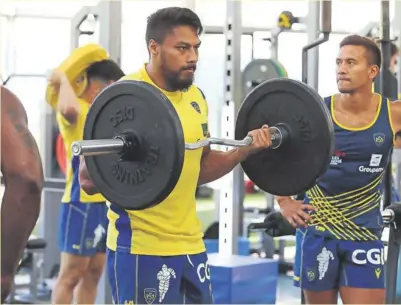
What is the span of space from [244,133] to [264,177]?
155mm

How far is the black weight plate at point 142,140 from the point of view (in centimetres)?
184

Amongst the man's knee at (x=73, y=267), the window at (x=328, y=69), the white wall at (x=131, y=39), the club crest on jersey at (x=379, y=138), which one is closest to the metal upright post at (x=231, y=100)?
the man's knee at (x=73, y=267)

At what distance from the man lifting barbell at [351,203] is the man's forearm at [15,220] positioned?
143 cm

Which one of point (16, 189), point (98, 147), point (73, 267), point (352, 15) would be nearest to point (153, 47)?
point (98, 147)

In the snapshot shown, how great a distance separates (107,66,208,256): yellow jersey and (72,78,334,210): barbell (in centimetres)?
11

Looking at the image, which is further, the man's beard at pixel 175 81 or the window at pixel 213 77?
the window at pixel 213 77

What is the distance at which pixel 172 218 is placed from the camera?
6.86ft

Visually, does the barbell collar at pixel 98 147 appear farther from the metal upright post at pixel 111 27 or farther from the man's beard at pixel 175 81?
the metal upright post at pixel 111 27

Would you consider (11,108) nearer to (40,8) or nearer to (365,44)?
(365,44)

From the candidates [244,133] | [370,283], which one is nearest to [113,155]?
[244,133]

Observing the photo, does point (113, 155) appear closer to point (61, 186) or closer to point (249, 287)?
point (249, 287)

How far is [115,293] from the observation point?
2168 millimetres

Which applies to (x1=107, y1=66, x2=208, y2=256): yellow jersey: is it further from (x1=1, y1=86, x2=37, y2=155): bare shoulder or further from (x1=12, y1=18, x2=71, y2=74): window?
(x1=12, y1=18, x2=71, y2=74): window

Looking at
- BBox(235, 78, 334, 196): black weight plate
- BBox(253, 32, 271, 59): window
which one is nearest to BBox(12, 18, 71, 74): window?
BBox(253, 32, 271, 59): window
